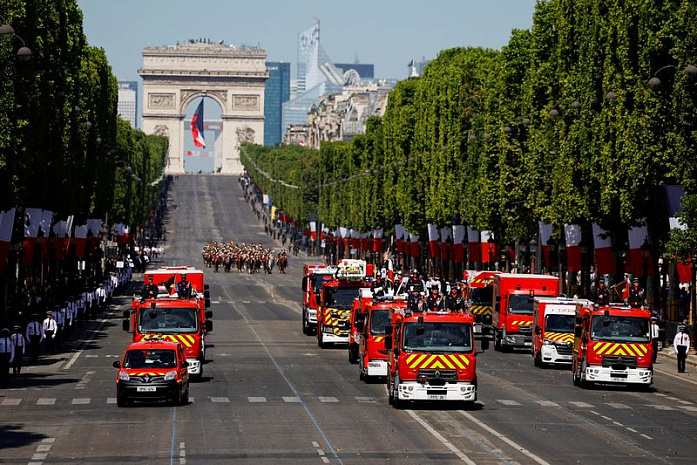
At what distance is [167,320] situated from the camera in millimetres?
50438

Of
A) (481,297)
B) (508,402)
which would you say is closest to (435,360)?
(508,402)

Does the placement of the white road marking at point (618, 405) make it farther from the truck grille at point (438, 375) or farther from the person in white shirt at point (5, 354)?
the person in white shirt at point (5, 354)

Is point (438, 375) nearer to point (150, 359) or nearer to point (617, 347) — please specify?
point (150, 359)

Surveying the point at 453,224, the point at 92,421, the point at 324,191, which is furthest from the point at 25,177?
the point at 324,191

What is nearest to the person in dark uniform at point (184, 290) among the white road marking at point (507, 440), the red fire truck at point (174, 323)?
the red fire truck at point (174, 323)

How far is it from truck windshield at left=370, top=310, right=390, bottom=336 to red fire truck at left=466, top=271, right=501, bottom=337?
2400 centimetres

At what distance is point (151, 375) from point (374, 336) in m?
8.59

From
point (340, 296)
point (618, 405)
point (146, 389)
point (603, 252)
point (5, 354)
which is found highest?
point (603, 252)

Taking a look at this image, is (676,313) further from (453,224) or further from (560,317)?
(453,224)

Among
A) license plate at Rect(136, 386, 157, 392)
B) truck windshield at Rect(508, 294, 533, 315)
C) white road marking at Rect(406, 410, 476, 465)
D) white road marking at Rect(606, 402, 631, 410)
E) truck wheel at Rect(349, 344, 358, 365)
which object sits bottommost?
white road marking at Rect(406, 410, 476, 465)

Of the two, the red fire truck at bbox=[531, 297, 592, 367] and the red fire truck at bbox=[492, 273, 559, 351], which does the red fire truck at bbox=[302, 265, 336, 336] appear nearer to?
the red fire truck at bbox=[492, 273, 559, 351]

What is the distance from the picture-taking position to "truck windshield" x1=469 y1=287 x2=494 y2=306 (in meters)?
73.1

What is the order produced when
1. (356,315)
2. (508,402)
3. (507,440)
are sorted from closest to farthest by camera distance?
(507,440) → (508,402) → (356,315)

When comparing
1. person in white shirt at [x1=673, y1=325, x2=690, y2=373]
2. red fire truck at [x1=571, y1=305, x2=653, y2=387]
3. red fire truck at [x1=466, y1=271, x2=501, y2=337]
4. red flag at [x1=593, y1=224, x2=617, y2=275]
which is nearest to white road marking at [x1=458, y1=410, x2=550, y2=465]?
red fire truck at [x1=571, y1=305, x2=653, y2=387]
